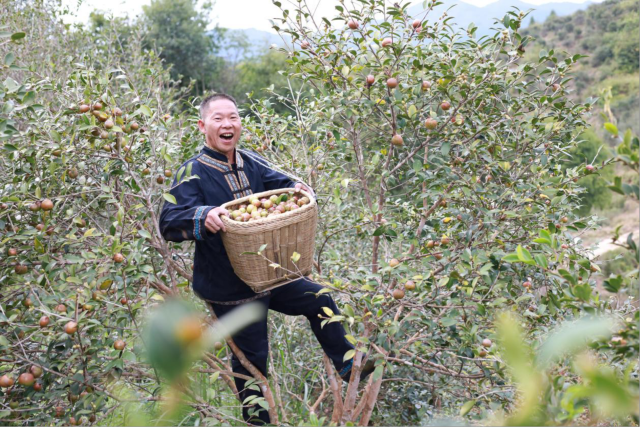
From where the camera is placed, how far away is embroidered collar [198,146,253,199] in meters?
2.44

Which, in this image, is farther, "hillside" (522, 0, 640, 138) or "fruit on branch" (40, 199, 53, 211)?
"hillside" (522, 0, 640, 138)

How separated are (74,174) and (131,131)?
0.90ft

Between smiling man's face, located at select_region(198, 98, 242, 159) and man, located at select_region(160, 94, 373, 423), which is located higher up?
→ smiling man's face, located at select_region(198, 98, 242, 159)

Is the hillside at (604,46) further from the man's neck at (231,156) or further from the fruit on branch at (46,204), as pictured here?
the fruit on branch at (46,204)

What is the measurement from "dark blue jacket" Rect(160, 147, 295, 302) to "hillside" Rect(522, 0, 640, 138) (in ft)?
80.7

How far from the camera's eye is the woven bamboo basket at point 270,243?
1984 millimetres

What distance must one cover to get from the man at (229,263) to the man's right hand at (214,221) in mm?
131

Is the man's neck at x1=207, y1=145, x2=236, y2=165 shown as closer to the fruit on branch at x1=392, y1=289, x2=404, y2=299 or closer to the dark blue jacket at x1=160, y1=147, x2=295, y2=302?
the dark blue jacket at x1=160, y1=147, x2=295, y2=302

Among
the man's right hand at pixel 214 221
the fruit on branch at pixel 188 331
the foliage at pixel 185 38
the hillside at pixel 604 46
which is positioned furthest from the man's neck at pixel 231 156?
the hillside at pixel 604 46

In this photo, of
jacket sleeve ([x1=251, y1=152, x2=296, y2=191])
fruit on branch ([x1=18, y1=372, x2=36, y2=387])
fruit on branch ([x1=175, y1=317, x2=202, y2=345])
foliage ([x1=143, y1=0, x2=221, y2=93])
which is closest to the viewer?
fruit on branch ([x1=175, y1=317, x2=202, y2=345])

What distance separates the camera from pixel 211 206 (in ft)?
6.96

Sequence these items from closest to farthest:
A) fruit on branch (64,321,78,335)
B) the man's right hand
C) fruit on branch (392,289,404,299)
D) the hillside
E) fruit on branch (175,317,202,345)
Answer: fruit on branch (175,317,202,345)
fruit on branch (64,321,78,335)
fruit on branch (392,289,404,299)
the man's right hand
the hillside

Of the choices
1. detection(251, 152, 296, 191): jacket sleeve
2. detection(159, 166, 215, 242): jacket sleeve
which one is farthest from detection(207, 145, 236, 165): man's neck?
detection(159, 166, 215, 242): jacket sleeve

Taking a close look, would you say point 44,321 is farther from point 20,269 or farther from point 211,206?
point 211,206
